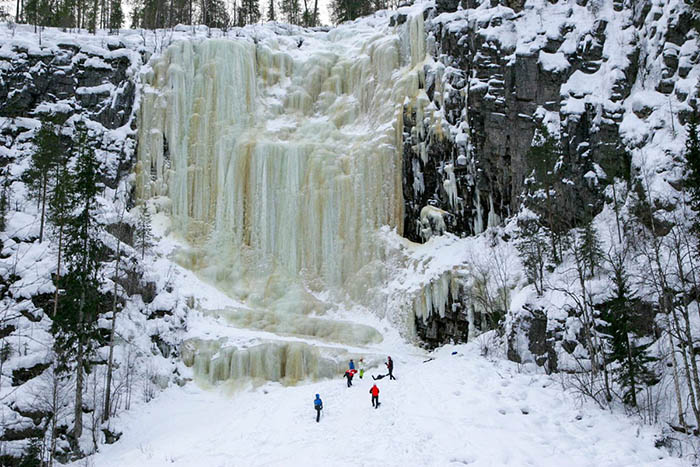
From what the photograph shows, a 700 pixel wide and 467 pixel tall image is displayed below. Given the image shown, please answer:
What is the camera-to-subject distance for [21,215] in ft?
85.1

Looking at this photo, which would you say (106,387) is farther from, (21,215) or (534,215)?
(534,215)

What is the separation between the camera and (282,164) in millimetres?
30781

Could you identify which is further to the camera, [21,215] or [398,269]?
[398,269]

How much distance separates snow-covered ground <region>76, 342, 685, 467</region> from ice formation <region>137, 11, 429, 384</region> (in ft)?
18.8

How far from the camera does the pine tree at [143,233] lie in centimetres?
2641

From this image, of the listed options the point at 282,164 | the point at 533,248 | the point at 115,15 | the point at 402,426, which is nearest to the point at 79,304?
the point at 402,426

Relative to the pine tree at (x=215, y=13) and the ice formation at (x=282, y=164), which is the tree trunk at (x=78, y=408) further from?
the pine tree at (x=215, y=13)

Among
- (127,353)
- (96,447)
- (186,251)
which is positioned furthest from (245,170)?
(96,447)

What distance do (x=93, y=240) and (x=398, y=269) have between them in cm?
1526

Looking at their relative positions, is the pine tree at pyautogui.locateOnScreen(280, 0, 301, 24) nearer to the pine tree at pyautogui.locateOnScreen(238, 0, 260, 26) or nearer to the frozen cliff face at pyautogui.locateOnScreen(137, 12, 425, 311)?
the pine tree at pyautogui.locateOnScreen(238, 0, 260, 26)

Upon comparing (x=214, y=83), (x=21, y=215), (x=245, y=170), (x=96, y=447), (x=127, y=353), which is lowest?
(x=96, y=447)

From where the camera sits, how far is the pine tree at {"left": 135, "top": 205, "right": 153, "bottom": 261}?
1040 inches

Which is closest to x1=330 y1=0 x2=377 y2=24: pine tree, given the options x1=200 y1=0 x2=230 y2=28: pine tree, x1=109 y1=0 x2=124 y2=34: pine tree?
x1=200 y1=0 x2=230 y2=28: pine tree

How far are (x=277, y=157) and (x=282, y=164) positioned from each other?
53cm
